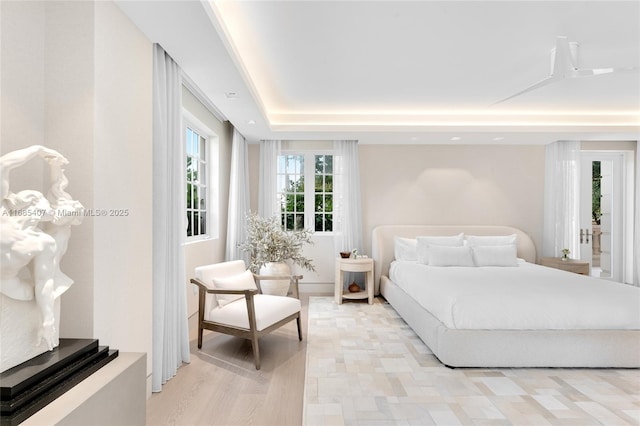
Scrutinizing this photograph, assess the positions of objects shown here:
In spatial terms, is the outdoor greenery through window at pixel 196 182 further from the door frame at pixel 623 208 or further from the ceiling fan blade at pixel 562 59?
the door frame at pixel 623 208

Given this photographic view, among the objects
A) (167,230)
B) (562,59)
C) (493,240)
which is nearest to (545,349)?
(562,59)

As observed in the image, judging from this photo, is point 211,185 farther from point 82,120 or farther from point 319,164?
point 82,120

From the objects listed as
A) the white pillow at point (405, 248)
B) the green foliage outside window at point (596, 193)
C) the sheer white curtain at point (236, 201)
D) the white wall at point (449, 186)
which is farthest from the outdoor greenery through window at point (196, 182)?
the green foliage outside window at point (596, 193)

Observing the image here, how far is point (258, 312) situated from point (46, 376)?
1850 mm

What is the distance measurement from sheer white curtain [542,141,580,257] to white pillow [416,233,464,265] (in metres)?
1.56

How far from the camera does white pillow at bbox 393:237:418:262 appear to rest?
205 inches

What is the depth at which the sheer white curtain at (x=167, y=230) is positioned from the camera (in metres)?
2.61

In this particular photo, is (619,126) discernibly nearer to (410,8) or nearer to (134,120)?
(410,8)

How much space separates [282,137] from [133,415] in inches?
171

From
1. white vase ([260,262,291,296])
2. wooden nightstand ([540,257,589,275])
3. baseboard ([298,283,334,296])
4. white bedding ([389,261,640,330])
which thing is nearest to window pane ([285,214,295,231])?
baseboard ([298,283,334,296])

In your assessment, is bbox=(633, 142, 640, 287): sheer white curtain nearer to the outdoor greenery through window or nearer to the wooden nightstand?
the wooden nightstand

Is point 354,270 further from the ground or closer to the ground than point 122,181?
closer to the ground

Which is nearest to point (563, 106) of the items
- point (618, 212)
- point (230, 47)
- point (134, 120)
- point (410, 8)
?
point (618, 212)

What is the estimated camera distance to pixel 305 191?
6.05 metres
